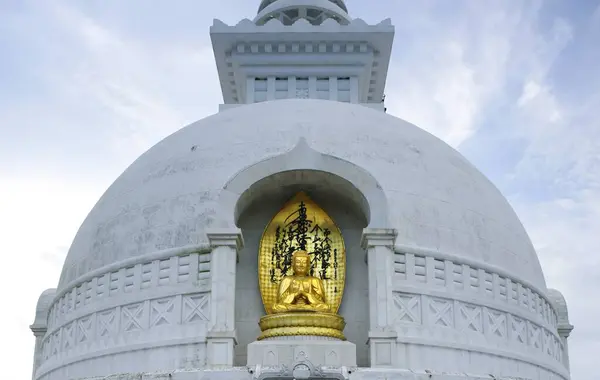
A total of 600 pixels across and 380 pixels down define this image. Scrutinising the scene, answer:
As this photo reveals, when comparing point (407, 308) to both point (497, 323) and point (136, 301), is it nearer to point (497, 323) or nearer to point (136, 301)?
point (497, 323)

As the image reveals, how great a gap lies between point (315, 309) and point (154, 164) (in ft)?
18.0

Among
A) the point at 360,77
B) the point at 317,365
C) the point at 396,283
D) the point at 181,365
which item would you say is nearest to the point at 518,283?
the point at 396,283

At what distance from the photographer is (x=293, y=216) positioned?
17156 mm

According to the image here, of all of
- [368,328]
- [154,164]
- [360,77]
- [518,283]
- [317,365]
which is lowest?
[317,365]

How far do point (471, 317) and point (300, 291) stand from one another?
3526mm

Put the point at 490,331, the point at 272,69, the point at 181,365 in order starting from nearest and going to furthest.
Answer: the point at 181,365
the point at 490,331
the point at 272,69

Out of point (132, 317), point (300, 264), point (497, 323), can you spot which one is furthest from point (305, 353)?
point (497, 323)

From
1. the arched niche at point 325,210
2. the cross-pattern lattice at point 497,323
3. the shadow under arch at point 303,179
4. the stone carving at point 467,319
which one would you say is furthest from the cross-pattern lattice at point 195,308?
the cross-pattern lattice at point 497,323

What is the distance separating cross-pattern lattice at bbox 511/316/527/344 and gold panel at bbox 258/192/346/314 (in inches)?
148

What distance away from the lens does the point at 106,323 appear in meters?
16.9

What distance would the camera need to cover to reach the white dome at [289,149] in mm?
17047

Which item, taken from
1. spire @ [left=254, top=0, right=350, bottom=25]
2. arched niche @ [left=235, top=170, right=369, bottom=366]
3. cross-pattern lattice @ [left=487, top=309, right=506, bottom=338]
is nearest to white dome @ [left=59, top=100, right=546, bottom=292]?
arched niche @ [left=235, top=170, right=369, bottom=366]

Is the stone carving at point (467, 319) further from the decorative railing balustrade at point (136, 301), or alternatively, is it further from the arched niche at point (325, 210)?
the decorative railing balustrade at point (136, 301)

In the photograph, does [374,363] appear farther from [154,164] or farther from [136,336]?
[154,164]
